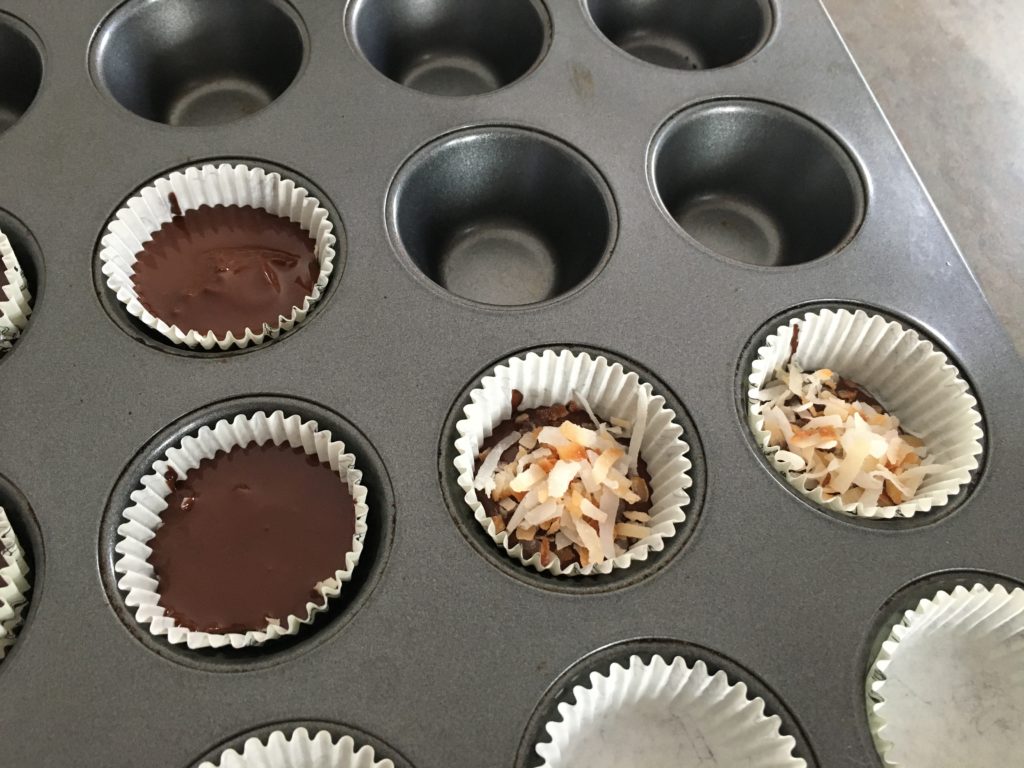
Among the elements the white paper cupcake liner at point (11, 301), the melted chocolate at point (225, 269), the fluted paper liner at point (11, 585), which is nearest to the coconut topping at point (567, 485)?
the melted chocolate at point (225, 269)

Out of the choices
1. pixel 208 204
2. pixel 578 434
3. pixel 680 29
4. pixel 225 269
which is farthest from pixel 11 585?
pixel 680 29

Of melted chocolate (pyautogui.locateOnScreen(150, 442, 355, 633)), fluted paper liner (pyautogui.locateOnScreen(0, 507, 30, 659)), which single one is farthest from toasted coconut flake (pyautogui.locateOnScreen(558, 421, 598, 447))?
fluted paper liner (pyautogui.locateOnScreen(0, 507, 30, 659))

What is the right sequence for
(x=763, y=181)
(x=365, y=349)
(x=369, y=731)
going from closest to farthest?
(x=369, y=731) → (x=365, y=349) → (x=763, y=181)

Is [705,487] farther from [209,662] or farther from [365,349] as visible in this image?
[209,662]

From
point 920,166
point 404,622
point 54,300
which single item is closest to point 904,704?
point 404,622

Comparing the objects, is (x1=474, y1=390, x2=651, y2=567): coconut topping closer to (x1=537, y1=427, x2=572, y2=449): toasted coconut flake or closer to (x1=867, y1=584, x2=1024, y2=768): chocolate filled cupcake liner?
(x1=537, y1=427, x2=572, y2=449): toasted coconut flake

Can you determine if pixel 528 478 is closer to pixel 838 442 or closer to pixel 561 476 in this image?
pixel 561 476

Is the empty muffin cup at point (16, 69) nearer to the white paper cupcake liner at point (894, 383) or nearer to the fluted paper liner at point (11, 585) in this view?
the fluted paper liner at point (11, 585)
